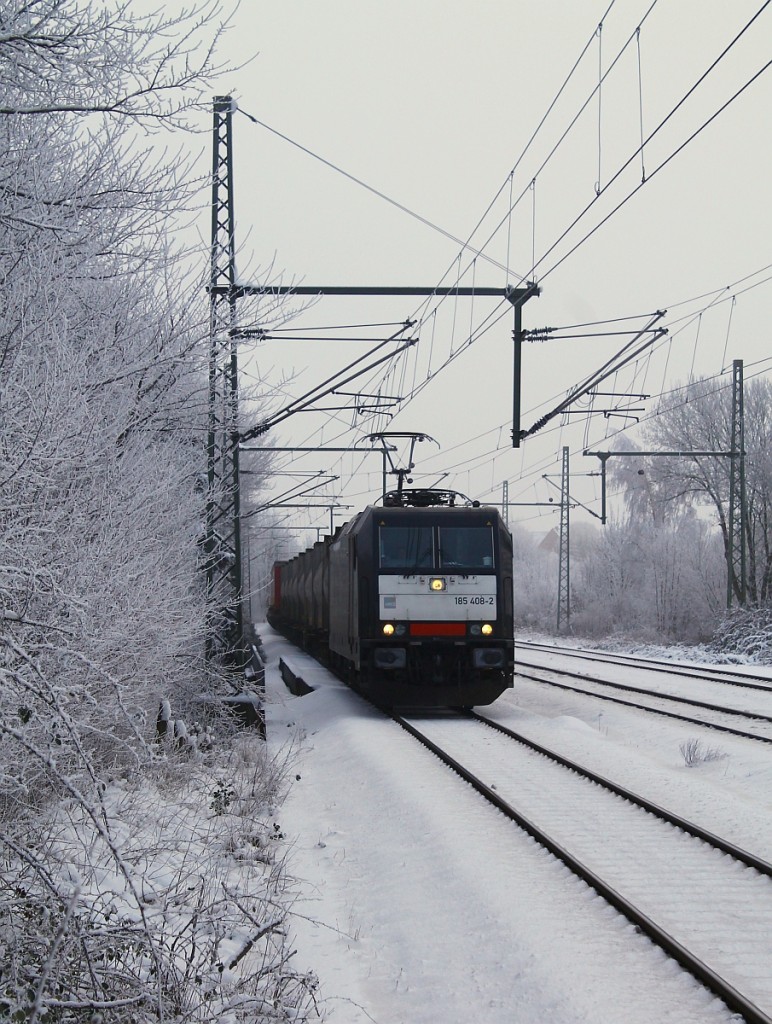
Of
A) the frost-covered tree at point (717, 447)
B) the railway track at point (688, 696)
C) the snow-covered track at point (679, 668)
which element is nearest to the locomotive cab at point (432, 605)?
the railway track at point (688, 696)

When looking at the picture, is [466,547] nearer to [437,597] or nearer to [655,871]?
[437,597]

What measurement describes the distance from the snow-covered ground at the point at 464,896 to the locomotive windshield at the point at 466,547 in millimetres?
3388

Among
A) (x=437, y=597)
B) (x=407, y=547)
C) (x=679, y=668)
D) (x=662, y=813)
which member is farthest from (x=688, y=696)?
(x=662, y=813)

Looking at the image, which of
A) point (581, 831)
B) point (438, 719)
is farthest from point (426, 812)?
point (438, 719)

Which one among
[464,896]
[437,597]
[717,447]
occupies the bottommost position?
[464,896]

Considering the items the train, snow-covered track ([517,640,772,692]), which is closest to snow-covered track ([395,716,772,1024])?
the train

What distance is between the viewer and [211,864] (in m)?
7.56

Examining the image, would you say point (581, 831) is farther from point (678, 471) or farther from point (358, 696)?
point (678, 471)

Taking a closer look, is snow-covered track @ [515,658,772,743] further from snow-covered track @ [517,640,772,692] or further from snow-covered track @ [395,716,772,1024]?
snow-covered track @ [395,716,772,1024]

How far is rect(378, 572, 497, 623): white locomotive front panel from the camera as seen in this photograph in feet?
52.8

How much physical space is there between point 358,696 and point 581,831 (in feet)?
36.2

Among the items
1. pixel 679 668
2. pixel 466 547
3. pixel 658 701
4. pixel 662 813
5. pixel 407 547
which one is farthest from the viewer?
pixel 679 668

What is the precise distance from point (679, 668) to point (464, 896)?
62.5ft

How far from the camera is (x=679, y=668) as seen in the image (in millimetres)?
25016
